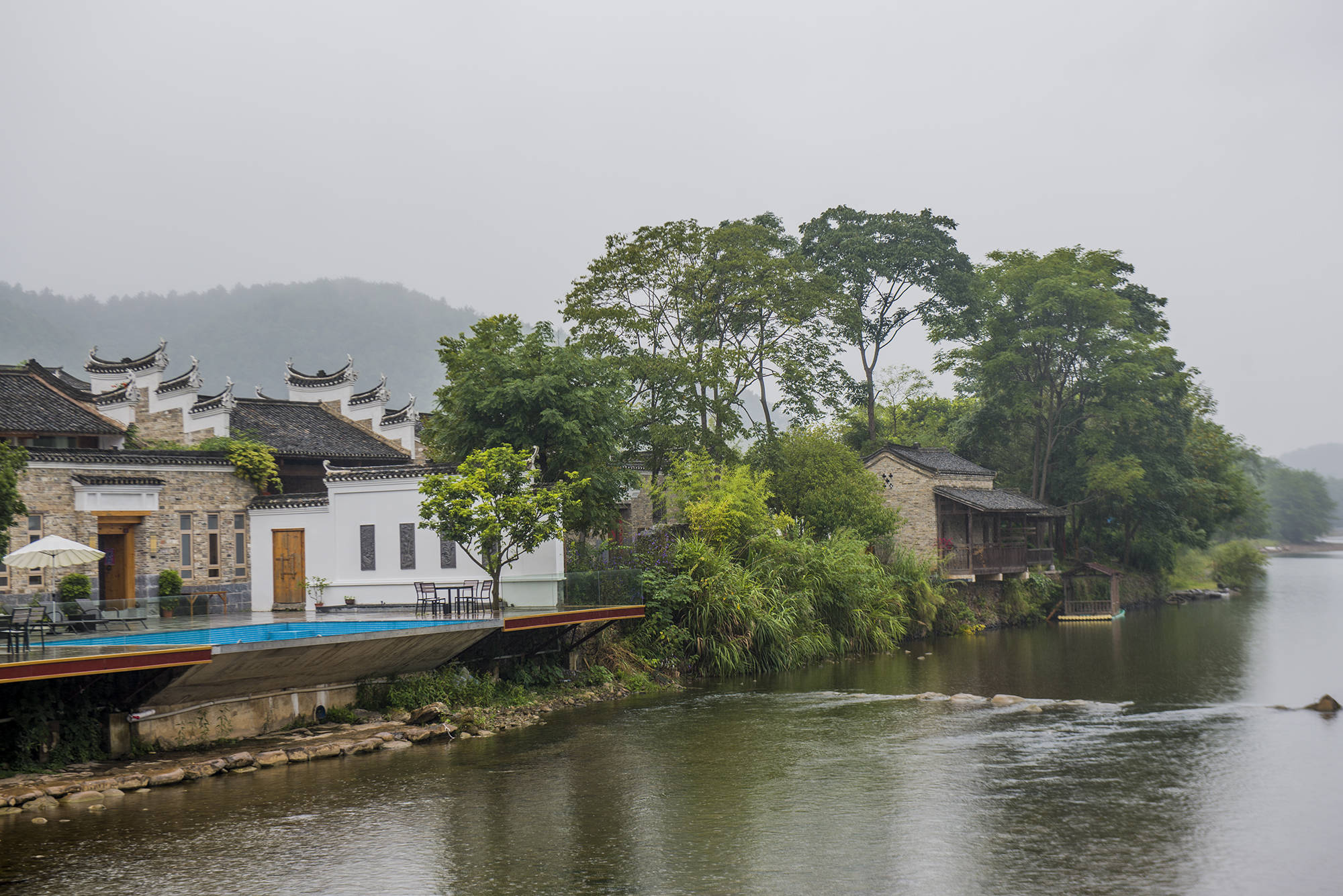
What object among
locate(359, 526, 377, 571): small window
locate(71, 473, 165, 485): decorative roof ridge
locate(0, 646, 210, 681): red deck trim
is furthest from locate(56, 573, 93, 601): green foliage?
locate(0, 646, 210, 681): red deck trim

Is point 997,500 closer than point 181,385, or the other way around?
point 181,385

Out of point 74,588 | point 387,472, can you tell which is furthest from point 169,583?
point 387,472

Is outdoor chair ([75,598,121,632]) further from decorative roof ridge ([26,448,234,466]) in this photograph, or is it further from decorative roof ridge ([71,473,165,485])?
decorative roof ridge ([26,448,234,466])

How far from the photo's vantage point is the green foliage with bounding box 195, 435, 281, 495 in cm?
3275

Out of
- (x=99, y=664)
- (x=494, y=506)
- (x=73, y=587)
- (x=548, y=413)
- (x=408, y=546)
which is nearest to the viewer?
(x=99, y=664)

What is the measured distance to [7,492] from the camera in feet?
64.0

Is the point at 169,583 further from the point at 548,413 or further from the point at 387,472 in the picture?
the point at 548,413

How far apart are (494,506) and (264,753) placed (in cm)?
781

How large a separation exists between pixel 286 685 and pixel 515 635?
5.89 metres

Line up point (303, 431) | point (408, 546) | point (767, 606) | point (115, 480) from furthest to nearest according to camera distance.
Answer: point (303, 431) < point (767, 606) < point (115, 480) < point (408, 546)

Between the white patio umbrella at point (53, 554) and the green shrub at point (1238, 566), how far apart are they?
57438mm

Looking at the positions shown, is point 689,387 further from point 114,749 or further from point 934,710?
point 114,749

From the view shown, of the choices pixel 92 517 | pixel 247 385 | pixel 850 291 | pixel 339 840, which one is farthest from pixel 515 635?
pixel 247 385

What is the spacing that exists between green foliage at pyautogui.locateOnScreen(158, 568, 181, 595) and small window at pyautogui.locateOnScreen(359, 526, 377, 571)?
5713 millimetres
